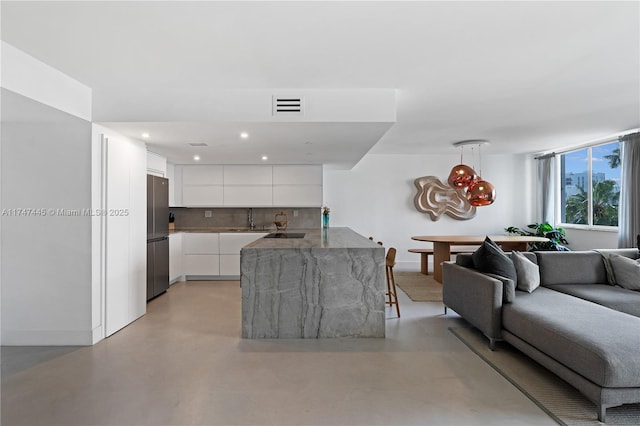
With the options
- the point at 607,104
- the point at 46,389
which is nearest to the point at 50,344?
the point at 46,389

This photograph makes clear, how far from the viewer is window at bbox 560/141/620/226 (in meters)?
5.86

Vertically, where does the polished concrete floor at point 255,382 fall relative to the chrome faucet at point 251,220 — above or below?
below

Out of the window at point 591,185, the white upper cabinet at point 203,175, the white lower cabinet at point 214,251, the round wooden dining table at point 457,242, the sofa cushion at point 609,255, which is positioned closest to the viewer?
the sofa cushion at point 609,255

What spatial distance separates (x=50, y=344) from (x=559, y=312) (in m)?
4.59

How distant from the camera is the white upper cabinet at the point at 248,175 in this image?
6609mm

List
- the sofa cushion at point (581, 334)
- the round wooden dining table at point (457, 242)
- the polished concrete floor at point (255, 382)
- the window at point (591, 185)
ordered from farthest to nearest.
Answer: the window at point (591, 185)
the round wooden dining table at point (457, 242)
the polished concrete floor at point (255, 382)
the sofa cushion at point (581, 334)

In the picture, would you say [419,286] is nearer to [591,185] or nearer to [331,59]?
[591,185]

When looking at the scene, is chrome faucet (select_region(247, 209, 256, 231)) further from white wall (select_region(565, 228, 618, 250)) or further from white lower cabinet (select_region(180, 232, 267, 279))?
white wall (select_region(565, 228, 618, 250))

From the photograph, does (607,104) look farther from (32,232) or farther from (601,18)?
(32,232)

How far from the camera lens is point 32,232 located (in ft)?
11.2

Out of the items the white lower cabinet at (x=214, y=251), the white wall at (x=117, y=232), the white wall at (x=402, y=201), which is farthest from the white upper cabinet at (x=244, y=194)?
the white wall at (x=117, y=232)

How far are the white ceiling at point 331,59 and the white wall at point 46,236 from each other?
0.62 metres

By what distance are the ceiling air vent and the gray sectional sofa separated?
7.92ft

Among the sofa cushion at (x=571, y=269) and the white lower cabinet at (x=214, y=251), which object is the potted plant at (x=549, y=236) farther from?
the white lower cabinet at (x=214, y=251)
